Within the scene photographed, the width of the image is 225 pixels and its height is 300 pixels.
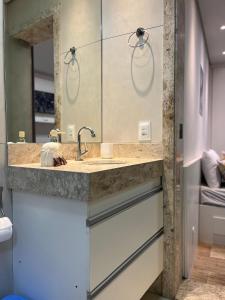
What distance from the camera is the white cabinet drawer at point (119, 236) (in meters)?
0.92

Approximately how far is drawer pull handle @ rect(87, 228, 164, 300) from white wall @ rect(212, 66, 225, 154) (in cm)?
322

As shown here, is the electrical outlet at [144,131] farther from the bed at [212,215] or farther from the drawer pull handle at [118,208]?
the bed at [212,215]

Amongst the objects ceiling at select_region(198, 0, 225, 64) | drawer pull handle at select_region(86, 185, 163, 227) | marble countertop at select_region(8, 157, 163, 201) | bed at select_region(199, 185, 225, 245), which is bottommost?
bed at select_region(199, 185, 225, 245)

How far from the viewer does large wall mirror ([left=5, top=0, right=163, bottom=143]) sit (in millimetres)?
1215

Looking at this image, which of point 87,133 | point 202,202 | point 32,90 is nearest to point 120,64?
point 87,133

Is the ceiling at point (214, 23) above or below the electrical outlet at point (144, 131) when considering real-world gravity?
above

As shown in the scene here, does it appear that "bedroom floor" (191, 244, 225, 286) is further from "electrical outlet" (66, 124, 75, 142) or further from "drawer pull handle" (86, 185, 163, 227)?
"electrical outlet" (66, 124, 75, 142)

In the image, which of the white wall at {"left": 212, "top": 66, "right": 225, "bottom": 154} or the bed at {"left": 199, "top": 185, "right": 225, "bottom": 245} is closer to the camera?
the bed at {"left": 199, "top": 185, "right": 225, "bottom": 245}

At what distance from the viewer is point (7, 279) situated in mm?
1113

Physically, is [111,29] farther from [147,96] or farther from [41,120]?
[41,120]

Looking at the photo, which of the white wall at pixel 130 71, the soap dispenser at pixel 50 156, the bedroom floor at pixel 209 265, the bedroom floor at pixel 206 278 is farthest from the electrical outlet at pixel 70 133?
the bedroom floor at pixel 209 265

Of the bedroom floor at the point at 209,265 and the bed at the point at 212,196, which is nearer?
the bedroom floor at the point at 209,265

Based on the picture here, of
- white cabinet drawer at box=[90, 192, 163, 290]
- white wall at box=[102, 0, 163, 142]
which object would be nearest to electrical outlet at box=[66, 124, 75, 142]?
white wall at box=[102, 0, 163, 142]

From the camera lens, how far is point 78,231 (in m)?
0.91
